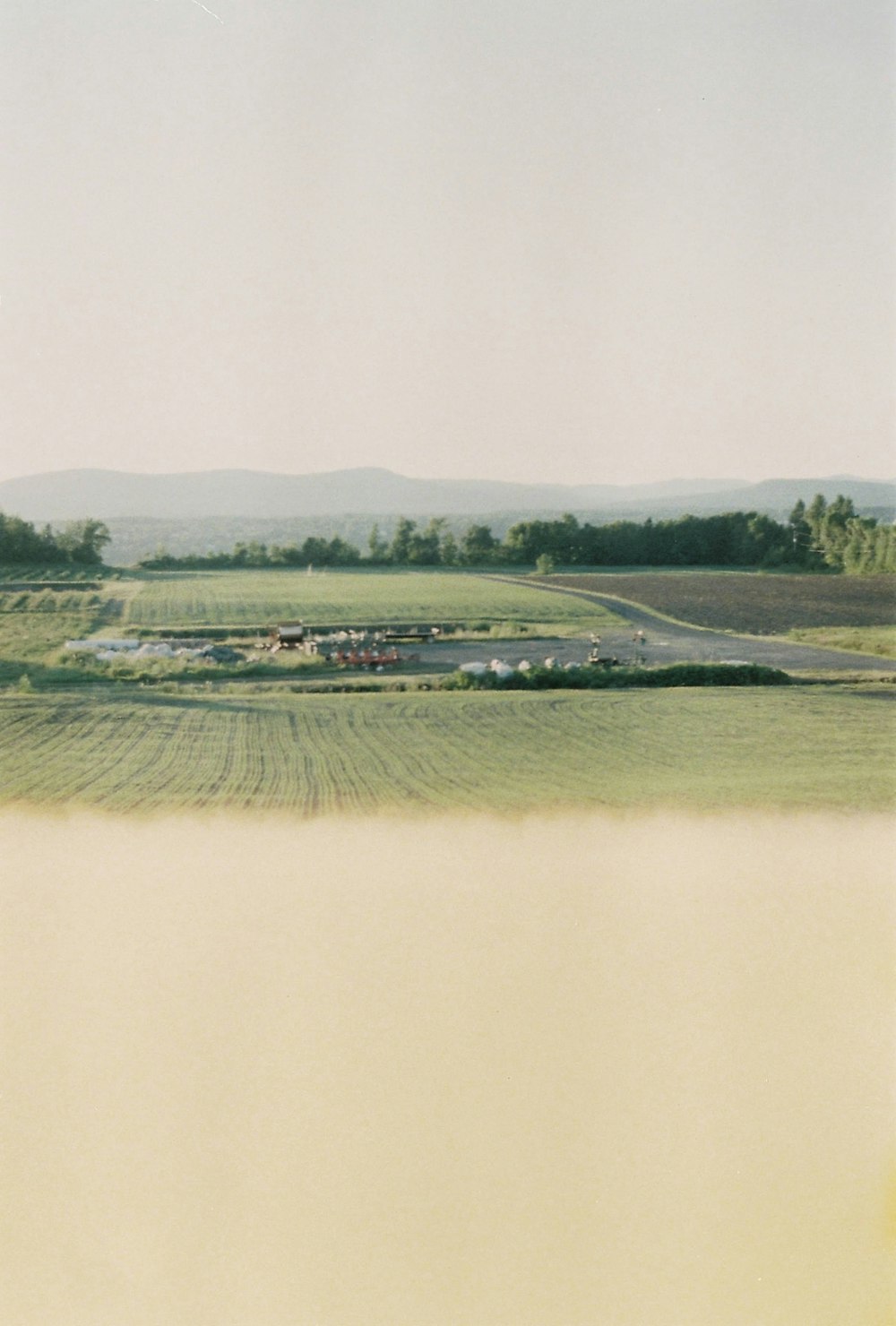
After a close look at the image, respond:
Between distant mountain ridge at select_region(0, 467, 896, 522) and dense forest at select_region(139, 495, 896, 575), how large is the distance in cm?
6

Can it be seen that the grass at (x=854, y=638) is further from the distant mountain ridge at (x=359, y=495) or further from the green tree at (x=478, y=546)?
the green tree at (x=478, y=546)

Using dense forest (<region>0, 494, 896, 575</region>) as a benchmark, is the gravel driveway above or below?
below

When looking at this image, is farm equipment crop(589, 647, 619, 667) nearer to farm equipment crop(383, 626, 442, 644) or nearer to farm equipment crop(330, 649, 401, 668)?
farm equipment crop(383, 626, 442, 644)

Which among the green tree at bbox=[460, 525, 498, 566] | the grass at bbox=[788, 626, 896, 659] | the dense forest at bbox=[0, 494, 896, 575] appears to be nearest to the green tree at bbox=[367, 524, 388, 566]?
the dense forest at bbox=[0, 494, 896, 575]

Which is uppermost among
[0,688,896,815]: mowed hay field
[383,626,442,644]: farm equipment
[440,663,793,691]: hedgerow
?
[383,626,442,644]: farm equipment

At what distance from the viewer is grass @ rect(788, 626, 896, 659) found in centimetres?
368

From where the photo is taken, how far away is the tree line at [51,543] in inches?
137

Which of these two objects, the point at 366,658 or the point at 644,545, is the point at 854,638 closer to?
the point at 644,545

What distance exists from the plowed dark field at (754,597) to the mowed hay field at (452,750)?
1.03ft

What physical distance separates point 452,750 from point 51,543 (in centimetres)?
143


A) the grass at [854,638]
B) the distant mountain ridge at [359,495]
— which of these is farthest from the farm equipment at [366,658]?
the grass at [854,638]

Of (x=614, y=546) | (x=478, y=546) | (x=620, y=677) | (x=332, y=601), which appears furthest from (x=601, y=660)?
(x=332, y=601)

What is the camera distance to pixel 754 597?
390 centimetres

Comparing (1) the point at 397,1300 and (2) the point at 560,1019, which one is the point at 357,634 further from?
(1) the point at 397,1300
